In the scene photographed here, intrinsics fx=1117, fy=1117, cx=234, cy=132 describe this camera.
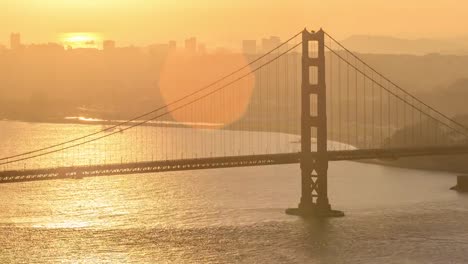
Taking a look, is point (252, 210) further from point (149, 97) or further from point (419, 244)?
point (149, 97)

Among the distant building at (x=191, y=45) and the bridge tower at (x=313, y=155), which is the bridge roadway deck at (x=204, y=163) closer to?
the bridge tower at (x=313, y=155)

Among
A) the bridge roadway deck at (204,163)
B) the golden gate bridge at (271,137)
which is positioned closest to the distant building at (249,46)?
the golden gate bridge at (271,137)

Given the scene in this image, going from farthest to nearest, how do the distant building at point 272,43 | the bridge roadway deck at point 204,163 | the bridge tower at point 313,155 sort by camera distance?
the distant building at point 272,43
the bridge tower at point 313,155
the bridge roadway deck at point 204,163

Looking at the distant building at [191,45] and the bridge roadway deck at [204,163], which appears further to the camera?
the distant building at [191,45]

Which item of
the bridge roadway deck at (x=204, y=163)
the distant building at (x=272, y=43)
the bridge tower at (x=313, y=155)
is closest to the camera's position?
the bridge roadway deck at (x=204, y=163)

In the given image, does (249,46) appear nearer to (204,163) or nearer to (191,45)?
(191,45)

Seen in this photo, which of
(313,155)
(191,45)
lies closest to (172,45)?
(191,45)

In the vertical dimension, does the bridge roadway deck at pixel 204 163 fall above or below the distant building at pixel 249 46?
below
